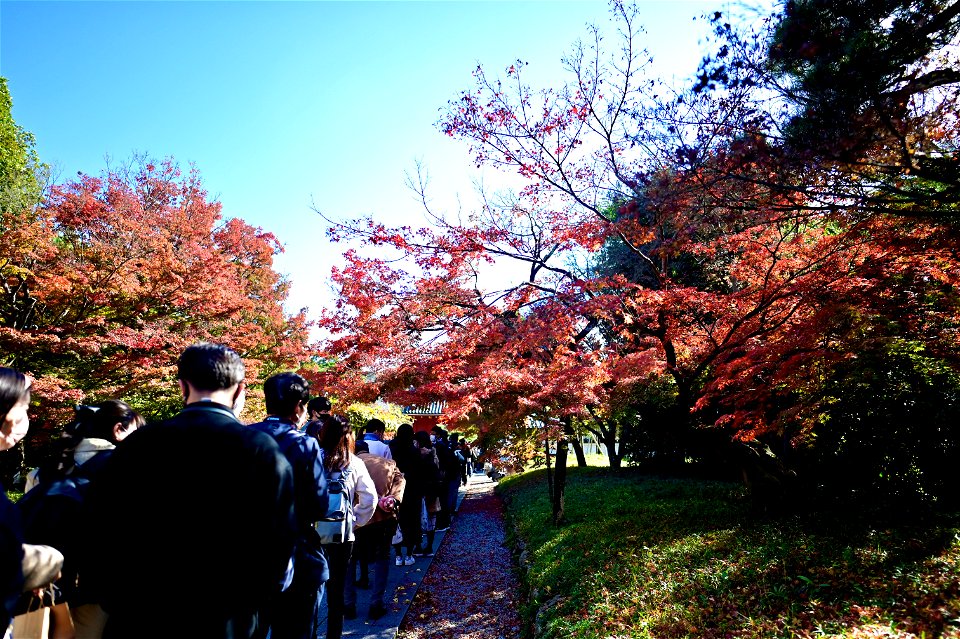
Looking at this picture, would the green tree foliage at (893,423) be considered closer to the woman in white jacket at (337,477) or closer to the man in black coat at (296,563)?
the woman in white jacket at (337,477)

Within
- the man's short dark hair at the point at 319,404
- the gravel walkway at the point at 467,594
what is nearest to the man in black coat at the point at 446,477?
the gravel walkway at the point at 467,594

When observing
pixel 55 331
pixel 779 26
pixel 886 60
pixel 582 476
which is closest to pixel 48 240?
pixel 55 331

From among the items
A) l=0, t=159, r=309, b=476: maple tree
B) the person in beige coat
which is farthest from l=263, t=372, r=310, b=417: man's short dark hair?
l=0, t=159, r=309, b=476: maple tree

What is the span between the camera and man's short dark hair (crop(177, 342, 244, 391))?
6.44 ft

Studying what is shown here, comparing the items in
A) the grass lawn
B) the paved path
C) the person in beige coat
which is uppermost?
the person in beige coat

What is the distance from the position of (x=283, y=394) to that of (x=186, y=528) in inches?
50.2

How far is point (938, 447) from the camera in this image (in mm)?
5742

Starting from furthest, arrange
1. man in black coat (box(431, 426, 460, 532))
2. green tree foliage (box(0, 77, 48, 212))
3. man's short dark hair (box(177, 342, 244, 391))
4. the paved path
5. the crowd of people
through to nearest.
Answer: green tree foliage (box(0, 77, 48, 212))
man in black coat (box(431, 426, 460, 532))
the paved path
man's short dark hair (box(177, 342, 244, 391))
the crowd of people

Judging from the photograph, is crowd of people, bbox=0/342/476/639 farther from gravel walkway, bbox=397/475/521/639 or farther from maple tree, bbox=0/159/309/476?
maple tree, bbox=0/159/309/476

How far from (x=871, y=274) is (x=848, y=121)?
162 cm

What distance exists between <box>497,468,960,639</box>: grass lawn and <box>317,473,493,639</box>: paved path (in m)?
1.32

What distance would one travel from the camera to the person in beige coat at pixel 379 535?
4.82 m

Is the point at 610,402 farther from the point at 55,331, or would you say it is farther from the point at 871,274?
the point at 55,331

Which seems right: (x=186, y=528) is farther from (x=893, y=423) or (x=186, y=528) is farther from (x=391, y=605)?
(x=893, y=423)
